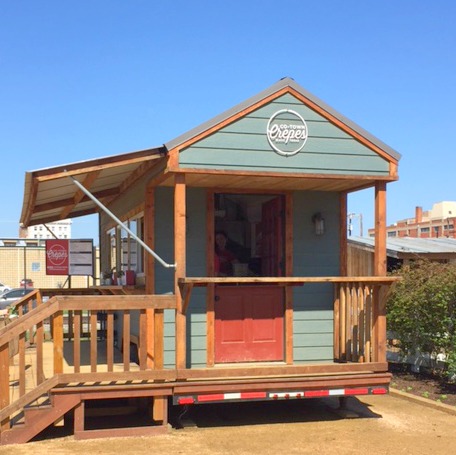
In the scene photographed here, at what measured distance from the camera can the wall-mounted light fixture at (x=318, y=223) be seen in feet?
26.9

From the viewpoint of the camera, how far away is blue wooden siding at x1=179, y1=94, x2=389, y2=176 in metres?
6.94

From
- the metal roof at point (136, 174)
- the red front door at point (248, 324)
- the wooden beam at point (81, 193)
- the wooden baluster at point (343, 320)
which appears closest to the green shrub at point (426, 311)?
the wooden baluster at point (343, 320)

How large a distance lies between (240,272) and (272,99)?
2.66 m

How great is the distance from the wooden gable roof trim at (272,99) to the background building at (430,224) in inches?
2512

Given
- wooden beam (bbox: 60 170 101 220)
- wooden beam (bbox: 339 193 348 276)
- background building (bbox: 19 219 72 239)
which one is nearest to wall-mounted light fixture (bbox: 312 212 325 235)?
wooden beam (bbox: 339 193 348 276)

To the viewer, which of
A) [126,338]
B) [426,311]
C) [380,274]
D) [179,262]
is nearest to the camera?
[126,338]

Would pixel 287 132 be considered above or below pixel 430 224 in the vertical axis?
below

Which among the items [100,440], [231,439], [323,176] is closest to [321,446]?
[231,439]

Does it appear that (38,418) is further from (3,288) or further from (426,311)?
(3,288)

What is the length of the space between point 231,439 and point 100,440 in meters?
1.34

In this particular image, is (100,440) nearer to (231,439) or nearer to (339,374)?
(231,439)

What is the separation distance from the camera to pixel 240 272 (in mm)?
8828

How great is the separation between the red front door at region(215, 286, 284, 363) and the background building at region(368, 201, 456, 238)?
63.6 m

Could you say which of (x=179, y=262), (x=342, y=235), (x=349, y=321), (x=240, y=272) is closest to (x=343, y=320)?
(x=349, y=321)
